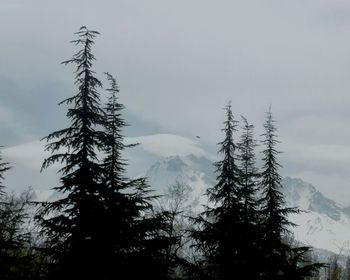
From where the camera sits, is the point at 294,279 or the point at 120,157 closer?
the point at 294,279

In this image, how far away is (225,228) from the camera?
55.6 ft

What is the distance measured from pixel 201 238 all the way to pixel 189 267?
7.18 ft

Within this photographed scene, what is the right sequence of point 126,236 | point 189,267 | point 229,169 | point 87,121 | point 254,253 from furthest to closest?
point 229,169 < point 87,121 < point 126,236 < point 189,267 < point 254,253

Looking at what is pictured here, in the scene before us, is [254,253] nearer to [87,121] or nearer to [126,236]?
[126,236]

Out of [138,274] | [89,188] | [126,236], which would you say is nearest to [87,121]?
[89,188]

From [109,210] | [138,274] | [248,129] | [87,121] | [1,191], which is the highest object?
[248,129]

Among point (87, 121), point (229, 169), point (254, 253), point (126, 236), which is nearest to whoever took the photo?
point (254, 253)

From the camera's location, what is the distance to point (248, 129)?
25344mm

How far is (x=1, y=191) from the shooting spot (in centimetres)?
2475

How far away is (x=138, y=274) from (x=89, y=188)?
3688mm

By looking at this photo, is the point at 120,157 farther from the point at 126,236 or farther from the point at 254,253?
the point at 254,253

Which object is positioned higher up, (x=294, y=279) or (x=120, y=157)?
(x=120, y=157)

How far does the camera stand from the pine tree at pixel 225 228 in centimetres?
1584

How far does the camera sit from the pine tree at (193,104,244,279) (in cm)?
1584
